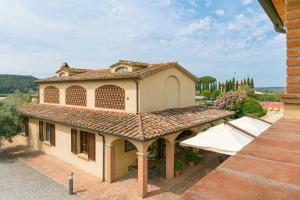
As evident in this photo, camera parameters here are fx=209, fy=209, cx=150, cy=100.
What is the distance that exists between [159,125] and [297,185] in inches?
430

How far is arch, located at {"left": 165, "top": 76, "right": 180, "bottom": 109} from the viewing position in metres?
16.4

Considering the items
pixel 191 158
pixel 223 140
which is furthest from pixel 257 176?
pixel 191 158

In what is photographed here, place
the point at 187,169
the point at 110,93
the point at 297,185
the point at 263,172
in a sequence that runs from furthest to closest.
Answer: the point at 110,93
the point at 187,169
the point at 263,172
the point at 297,185

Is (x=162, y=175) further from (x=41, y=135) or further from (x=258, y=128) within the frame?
(x=41, y=135)

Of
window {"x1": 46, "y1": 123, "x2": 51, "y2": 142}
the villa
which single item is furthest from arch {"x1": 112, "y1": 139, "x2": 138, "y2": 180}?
window {"x1": 46, "y1": 123, "x2": 51, "y2": 142}

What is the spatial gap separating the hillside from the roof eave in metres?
130

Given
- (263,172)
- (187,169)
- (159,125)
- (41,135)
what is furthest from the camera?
(41,135)

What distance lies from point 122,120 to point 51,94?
41.0 ft

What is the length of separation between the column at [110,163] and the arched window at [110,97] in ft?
10.9

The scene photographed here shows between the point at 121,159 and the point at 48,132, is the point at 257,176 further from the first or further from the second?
the point at 48,132

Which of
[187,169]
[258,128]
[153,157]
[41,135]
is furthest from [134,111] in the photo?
[41,135]

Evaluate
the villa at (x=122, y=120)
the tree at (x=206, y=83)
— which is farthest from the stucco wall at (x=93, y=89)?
the tree at (x=206, y=83)

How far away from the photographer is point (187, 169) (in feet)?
46.8

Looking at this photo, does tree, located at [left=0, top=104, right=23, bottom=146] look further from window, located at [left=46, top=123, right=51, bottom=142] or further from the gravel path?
the gravel path
